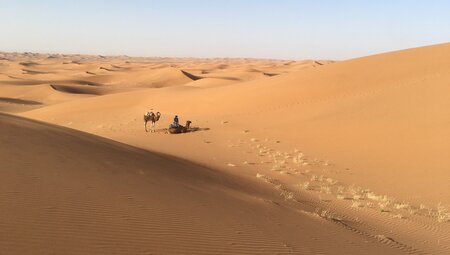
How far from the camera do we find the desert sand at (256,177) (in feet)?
19.6

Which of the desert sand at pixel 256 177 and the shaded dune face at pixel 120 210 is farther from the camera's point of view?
the desert sand at pixel 256 177

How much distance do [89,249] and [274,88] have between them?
31621mm

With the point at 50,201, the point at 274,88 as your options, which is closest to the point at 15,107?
the point at 274,88

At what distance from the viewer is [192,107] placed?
1422 inches

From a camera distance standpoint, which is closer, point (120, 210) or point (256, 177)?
point (120, 210)

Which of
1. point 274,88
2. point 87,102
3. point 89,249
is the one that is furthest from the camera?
point 87,102

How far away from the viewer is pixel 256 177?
Result: 14148 mm

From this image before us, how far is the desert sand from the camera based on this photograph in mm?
5961

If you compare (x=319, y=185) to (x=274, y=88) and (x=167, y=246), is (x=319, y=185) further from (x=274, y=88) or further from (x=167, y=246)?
(x=274, y=88)

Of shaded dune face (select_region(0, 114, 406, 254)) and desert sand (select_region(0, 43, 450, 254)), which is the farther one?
desert sand (select_region(0, 43, 450, 254))

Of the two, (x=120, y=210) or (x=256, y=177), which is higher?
(x=120, y=210)

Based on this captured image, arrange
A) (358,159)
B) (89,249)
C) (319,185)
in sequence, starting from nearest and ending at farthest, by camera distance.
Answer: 1. (89,249)
2. (319,185)
3. (358,159)

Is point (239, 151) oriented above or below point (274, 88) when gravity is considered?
below

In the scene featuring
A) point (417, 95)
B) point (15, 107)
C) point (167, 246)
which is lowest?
point (15, 107)
